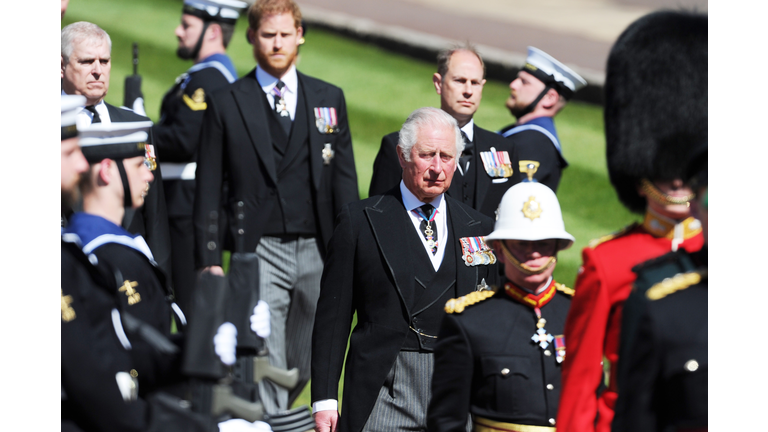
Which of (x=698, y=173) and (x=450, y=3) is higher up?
(x=450, y=3)

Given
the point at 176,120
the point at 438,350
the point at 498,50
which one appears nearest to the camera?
the point at 438,350

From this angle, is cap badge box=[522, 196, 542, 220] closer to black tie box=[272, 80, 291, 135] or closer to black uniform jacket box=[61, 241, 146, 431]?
black uniform jacket box=[61, 241, 146, 431]

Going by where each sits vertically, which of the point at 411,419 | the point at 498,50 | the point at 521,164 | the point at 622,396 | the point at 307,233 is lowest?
the point at 411,419

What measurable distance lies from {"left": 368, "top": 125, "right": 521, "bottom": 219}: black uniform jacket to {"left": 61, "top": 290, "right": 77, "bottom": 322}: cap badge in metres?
2.53

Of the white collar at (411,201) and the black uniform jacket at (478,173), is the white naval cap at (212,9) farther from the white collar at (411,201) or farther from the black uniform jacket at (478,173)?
the white collar at (411,201)

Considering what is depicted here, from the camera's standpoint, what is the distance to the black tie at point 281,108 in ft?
21.6

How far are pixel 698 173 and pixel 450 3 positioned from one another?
44.4ft

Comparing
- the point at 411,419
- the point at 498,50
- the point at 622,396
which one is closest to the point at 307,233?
the point at 411,419

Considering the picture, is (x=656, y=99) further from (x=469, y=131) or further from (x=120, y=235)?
(x=469, y=131)

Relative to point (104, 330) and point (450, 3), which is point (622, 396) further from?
point (450, 3)

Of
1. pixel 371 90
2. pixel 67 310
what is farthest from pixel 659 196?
pixel 371 90

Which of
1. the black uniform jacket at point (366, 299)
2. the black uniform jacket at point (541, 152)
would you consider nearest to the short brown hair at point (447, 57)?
the black uniform jacket at point (541, 152)
